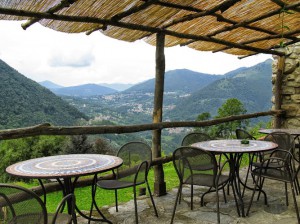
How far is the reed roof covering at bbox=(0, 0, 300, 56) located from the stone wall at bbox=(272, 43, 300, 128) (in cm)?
72

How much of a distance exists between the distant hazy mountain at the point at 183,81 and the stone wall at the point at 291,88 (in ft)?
180

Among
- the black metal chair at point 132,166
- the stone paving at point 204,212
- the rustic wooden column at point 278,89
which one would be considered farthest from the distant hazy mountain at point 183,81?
the black metal chair at point 132,166

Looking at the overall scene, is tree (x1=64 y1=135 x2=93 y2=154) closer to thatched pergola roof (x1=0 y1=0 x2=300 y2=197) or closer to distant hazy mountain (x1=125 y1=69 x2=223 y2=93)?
thatched pergola roof (x1=0 y1=0 x2=300 y2=197)

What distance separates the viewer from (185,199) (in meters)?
3.90

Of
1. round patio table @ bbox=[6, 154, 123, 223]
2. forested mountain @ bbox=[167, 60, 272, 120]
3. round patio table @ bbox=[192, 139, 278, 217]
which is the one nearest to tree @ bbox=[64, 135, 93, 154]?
round patio table @ bbox=[192, 139, 278, 217]

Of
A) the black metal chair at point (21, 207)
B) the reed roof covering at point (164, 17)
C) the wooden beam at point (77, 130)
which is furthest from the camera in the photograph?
the reed roof covering at point (164, 17)

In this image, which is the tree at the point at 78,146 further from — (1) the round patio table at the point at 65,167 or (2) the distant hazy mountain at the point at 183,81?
(2) the distant hazy mountain at the point at 183,81

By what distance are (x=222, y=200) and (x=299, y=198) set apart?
98cm

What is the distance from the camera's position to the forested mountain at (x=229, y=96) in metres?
39.9

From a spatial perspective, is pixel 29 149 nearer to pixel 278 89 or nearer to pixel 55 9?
pixel 278 89

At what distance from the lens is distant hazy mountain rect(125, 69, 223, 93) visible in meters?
63.9

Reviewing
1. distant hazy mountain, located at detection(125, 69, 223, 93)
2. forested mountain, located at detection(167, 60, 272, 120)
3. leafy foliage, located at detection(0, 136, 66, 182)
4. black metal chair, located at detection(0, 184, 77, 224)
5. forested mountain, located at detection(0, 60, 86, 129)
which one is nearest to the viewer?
black metal chair, located at detection(0, 184, 77, 224)

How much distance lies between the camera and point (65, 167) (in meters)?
2.57

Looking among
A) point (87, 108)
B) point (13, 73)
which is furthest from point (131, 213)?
point (87, 108)
